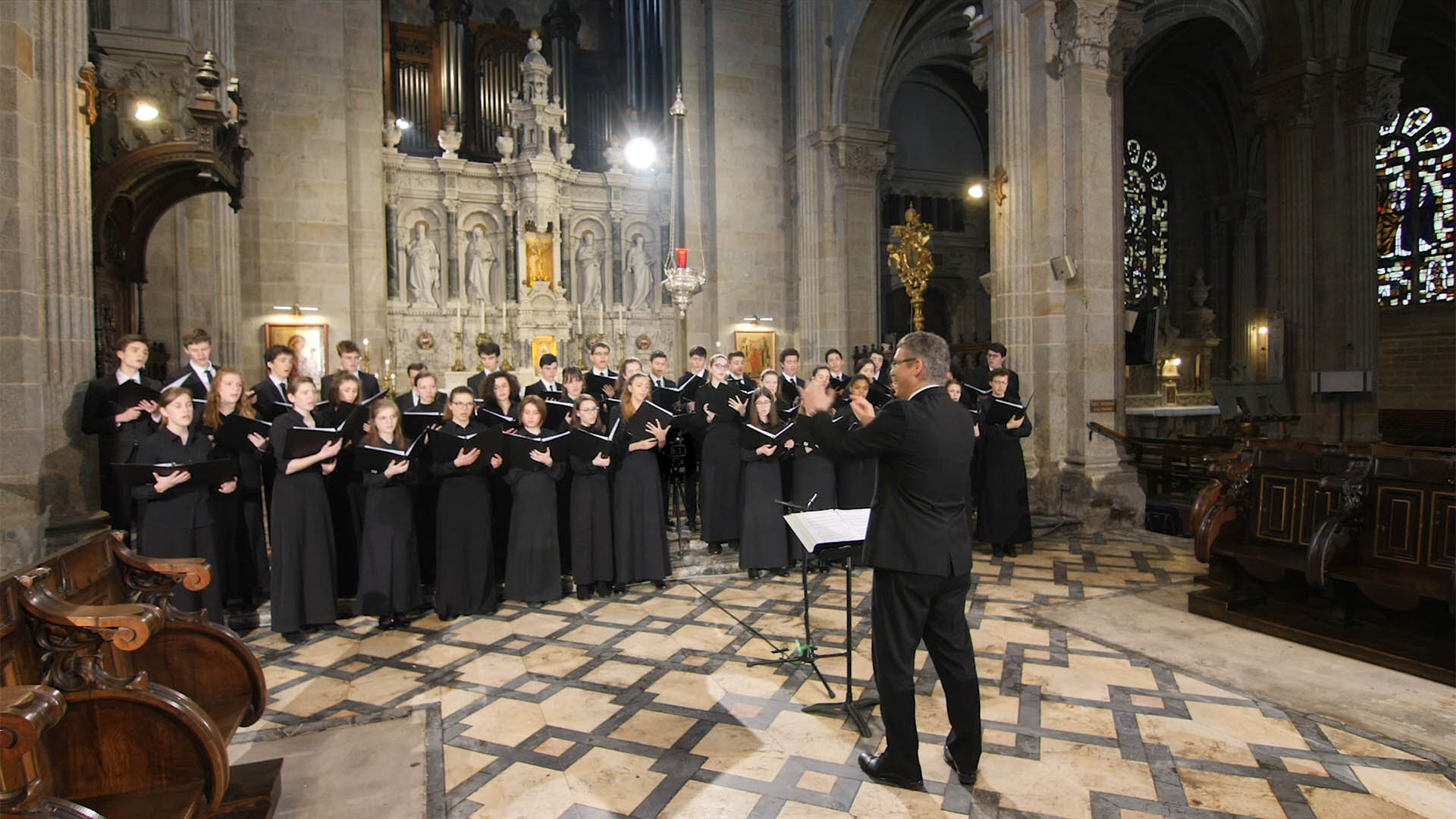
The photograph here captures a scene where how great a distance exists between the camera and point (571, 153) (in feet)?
51.2

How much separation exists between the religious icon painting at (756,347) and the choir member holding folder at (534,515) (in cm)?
941

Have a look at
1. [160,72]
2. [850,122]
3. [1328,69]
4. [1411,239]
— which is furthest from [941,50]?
[160,72]

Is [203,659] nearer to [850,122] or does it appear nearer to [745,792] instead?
[745,792]

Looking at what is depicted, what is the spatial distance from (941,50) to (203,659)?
19.4 m

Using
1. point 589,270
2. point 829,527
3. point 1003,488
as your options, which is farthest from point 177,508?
point 589,270

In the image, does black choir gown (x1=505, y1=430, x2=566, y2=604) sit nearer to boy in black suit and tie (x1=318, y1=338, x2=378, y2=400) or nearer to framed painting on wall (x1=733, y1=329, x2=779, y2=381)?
boy in black suit and tie (x1=318, y1=338, x2=378, y2=400)

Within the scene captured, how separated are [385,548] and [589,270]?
10.6m

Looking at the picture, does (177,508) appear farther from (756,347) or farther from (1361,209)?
(1361,209)

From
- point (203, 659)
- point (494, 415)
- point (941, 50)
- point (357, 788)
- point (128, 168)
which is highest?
point (941, 50)

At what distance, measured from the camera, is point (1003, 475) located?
7.17 m

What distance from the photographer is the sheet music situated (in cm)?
364

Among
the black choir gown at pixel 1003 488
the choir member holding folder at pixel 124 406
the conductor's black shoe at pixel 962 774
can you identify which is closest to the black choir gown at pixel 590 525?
the choir member holding folder at pixel 124 406

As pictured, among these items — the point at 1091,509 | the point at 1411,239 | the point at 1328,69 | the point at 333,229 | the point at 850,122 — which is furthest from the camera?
the point at 1411,239

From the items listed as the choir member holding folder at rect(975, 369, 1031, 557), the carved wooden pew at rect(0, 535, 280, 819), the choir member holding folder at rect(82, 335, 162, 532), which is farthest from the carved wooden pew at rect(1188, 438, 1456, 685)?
the choir member holding folder at rect(82, 335, 162, 532)
